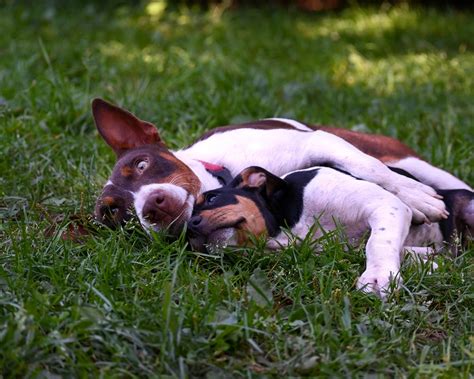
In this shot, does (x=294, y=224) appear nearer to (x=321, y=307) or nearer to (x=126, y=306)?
(x=321, y=307)

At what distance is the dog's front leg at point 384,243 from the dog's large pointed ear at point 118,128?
53.9 inches

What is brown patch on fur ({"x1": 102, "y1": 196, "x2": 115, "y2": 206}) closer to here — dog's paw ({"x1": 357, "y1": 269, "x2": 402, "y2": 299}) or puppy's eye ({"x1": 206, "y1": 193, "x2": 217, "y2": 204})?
puppy's eye ({"x1": 206, "y1": 193, "x2": 217, "y2": 204})

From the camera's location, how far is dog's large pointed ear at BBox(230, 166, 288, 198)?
4.35 meters

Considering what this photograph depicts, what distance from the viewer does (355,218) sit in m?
4.29

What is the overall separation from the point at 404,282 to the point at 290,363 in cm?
91

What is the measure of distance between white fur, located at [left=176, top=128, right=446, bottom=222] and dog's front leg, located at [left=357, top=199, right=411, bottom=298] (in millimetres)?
264

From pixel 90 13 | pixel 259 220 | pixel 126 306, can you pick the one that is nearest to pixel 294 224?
pixel 259 220

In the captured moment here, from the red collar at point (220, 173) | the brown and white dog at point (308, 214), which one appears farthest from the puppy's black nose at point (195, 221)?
the red collar at point (220, 173)

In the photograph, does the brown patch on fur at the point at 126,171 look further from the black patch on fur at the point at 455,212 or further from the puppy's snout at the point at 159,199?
the black patch on fur at the point at 455,212

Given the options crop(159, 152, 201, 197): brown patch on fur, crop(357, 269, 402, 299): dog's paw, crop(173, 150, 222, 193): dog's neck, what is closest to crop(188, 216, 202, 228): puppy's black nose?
crop(159, 152, 201, 197): brown patch on fur

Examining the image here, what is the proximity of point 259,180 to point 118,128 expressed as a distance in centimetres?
95

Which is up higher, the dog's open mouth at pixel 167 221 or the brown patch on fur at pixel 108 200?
the brown patch on fur at pixel 108 200

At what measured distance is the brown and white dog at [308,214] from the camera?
406 cm

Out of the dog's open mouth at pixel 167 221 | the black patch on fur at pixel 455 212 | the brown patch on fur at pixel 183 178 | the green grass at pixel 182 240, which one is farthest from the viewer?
the black patch on fur at pixel 455 212
